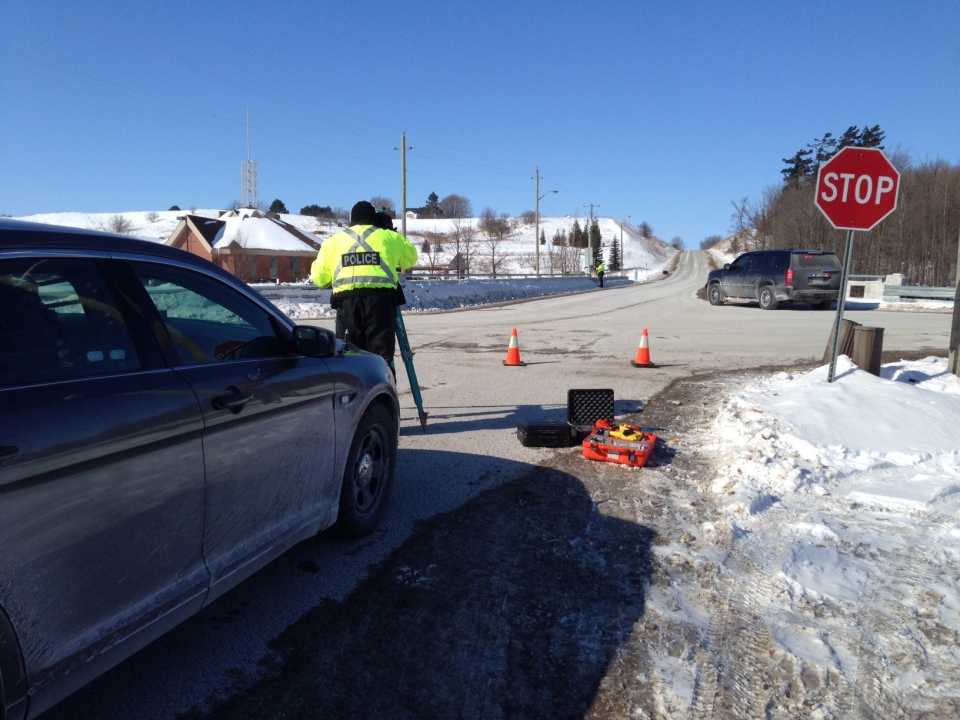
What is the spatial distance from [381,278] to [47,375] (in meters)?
3.66

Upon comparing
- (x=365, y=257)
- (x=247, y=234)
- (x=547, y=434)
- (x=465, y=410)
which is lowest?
(x=465, y=410)

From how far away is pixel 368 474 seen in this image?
162 inches

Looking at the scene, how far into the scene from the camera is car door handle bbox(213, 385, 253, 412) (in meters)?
2.68

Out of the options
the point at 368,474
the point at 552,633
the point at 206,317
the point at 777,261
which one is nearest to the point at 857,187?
the point at 368,474

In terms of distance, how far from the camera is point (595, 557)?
148 inches

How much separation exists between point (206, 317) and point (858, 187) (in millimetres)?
6351

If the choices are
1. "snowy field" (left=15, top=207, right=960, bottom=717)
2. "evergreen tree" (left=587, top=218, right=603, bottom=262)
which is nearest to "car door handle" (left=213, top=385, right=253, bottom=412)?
"snowy field" (left=15, top=207, right=960, bottom=717)

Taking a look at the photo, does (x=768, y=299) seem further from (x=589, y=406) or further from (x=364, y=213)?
(x=364, y=213)

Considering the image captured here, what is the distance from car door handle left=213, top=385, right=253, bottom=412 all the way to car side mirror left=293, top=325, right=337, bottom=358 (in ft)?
1.87

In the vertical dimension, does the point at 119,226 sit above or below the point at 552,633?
above

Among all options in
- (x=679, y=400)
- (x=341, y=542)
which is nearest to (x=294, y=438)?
(x=341, y=542)

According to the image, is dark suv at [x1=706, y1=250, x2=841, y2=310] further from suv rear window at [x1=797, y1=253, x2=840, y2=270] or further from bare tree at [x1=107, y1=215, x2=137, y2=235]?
bare tree at [x1=107, y1=215, x2=137, y2=235]

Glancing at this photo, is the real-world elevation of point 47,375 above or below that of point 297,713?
above

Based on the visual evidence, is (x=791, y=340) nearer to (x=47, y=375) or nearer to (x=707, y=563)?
(x=707, y=563)
